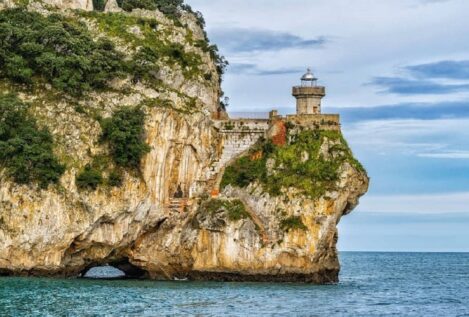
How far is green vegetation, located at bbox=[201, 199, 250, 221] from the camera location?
60.3m

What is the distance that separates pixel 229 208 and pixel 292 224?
4080mm

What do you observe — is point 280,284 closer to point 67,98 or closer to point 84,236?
point 84,236

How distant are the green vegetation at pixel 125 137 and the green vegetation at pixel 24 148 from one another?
3609 millimetres

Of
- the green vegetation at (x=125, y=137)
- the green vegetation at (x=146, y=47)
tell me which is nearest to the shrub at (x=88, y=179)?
the green vegetation at (x=125, y=137)

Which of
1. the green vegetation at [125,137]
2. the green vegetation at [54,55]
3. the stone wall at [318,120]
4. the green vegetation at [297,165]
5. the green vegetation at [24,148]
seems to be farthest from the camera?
the stone wall at [318,120]

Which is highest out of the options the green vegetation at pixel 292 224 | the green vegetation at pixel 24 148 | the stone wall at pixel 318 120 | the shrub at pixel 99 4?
the shrub at pixel 99 4

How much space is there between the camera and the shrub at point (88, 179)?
2253 inches

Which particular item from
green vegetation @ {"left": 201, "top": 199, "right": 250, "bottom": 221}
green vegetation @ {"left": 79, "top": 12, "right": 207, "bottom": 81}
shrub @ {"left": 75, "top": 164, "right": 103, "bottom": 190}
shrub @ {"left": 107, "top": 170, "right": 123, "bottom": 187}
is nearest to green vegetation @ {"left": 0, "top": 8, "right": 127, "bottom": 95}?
green vegetation @ {"left": 79, "top": 12, "right": 207, "bottom": 81}

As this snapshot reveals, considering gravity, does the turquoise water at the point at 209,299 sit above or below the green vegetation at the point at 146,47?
below

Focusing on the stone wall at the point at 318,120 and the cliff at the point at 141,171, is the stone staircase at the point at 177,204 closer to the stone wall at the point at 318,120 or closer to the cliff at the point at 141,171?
the cliff at the point at 141,171

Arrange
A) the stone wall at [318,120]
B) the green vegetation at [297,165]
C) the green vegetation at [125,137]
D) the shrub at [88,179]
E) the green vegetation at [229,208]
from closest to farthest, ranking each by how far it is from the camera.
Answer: the shrub at [88,179]
the green vegetation at [125,137]
the green vegetation at [229,208]
the green vegetation at [297,165]
the stone wall at [318,120]

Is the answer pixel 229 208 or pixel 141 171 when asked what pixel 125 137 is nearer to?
pixel 141 171

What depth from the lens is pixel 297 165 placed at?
62375mm

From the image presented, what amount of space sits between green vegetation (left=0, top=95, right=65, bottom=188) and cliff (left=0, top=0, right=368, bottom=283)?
0.07 metres
